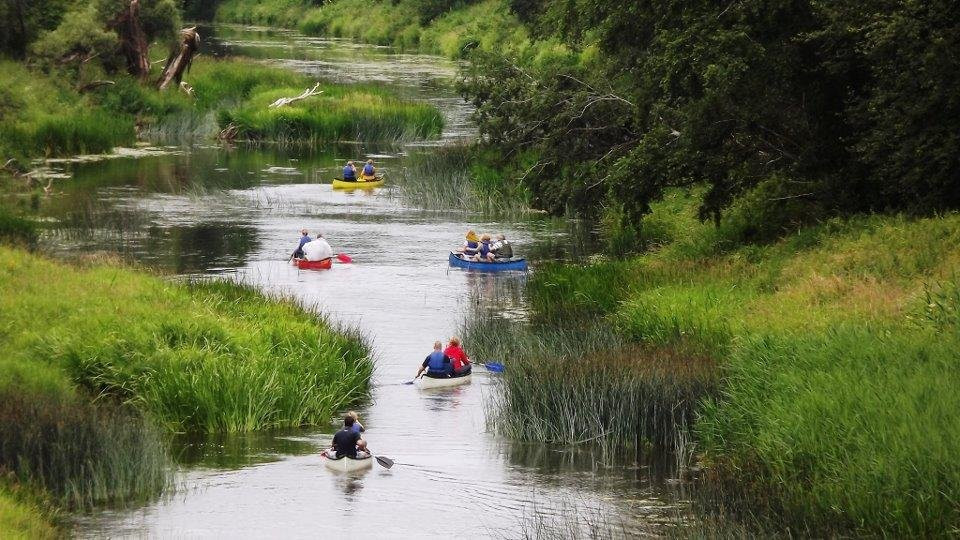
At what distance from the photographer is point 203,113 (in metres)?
59.9

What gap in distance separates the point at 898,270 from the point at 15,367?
44.5 feet

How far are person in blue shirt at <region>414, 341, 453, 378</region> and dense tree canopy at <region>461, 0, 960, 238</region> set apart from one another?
751cm

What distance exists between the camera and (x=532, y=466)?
19219mm

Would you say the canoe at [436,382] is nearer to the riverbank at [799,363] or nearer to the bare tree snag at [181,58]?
the riverbank at [799,363]

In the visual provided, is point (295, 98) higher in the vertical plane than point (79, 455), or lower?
higher

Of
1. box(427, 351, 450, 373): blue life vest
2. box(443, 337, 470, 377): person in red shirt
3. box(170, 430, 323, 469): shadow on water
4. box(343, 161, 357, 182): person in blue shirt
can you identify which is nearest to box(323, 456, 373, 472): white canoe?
box(170, 430, 323, 469): shadow on water

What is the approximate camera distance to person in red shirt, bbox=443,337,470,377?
933 inches

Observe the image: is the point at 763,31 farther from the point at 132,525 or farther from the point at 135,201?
the point at 135,201

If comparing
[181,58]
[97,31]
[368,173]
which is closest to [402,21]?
[181,58]

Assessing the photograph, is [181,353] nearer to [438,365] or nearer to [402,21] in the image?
[438,365]

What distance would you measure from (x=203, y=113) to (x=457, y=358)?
38.5 meters

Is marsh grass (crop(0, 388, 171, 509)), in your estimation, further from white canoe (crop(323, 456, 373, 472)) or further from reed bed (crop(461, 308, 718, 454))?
reed bed (crop(461, 308, 718, 454))

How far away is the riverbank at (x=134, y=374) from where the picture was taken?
16922 millimetres

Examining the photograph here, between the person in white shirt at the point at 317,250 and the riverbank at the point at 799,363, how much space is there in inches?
236
